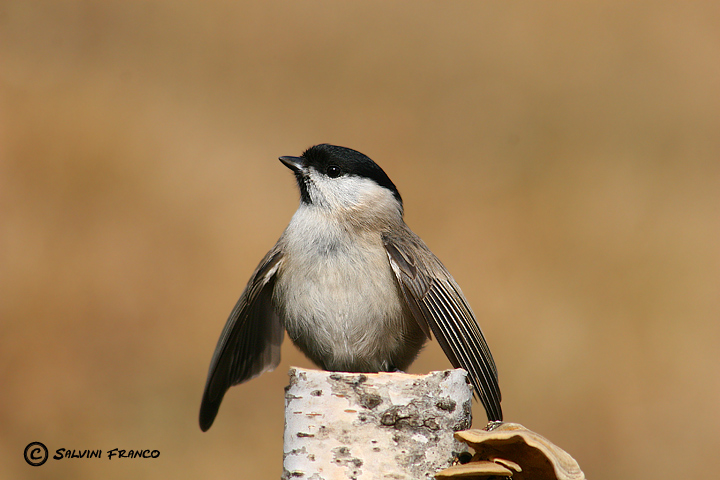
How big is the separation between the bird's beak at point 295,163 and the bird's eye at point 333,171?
0.15 m

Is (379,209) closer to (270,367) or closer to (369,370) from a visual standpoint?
(369,370)

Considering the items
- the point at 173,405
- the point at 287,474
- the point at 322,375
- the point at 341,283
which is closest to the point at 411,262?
the point at 341,283

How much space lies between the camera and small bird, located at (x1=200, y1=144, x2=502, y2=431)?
253cm

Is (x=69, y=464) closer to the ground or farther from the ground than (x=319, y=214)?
closer to the ground

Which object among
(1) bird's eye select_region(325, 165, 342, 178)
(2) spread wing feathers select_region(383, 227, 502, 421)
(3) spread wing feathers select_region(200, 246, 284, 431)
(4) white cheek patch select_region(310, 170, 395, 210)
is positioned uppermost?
(1) bird's eye select_region(325, 165, 342, 178)

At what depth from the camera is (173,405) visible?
4.66m

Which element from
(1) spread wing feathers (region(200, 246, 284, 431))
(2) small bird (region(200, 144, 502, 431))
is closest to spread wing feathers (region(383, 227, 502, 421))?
(2) small bird (region(200, 144, 502, 431))

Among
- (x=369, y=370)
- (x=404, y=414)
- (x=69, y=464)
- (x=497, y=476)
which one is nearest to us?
(x=497, y=476)

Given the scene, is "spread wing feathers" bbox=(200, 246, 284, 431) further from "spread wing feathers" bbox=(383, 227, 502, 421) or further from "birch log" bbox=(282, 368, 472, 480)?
"birch log" bbox=(282, 368, 472, 480)

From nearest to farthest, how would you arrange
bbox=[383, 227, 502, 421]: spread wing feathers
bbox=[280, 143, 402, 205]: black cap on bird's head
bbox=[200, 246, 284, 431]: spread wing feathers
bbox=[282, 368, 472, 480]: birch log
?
1. bbox=[282, 368, 472, 480]: birch log
2. bbox=[383, 227, 502, 421]: spread wing feathers
3. bbox=[200, 246, 284, 431]: spread wing feathers
4. bbox=[280, 143, 402, 205]: black cap on bird's head

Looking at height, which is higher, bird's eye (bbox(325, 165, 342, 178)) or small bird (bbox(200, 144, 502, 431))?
bird's eye (bbox(325, 165, 342, 178))

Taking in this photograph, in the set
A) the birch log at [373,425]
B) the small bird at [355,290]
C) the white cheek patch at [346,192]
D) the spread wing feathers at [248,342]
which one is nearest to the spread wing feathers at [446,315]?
the small bird at [355,290]

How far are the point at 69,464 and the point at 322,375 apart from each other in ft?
11.1

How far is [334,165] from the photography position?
2.98m
